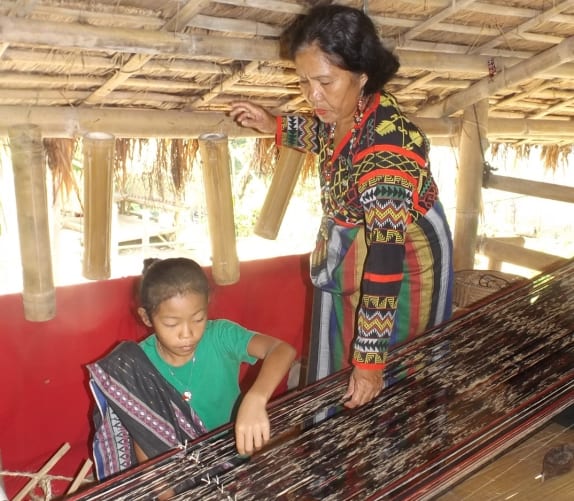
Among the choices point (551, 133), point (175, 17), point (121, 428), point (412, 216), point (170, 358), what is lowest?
point (121, 428)

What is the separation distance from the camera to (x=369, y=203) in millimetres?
1278

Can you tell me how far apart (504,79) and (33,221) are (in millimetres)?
2223

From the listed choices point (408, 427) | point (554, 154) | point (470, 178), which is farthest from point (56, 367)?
point (554, 154)

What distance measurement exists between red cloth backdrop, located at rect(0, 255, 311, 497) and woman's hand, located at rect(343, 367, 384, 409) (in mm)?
1289

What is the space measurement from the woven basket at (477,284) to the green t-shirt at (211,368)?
70.5 inches

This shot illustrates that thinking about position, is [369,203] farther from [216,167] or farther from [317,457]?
[216,167]

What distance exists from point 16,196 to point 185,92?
831 mm

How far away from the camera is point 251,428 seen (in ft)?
3.74

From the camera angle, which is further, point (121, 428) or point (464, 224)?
point (464, 224)

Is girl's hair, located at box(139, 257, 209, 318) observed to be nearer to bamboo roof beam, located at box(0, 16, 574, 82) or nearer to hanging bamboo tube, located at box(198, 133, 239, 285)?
bamboo roof beam, located at box(0, 16, 574, 82)

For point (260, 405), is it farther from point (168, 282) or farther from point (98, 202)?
point (98, 202)

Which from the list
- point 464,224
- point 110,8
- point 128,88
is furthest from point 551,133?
point 110,8

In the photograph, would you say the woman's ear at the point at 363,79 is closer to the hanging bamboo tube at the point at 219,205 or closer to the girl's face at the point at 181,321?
the girl's face at the point at 181,321

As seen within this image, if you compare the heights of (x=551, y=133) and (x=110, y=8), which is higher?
(x=110, y=8)
